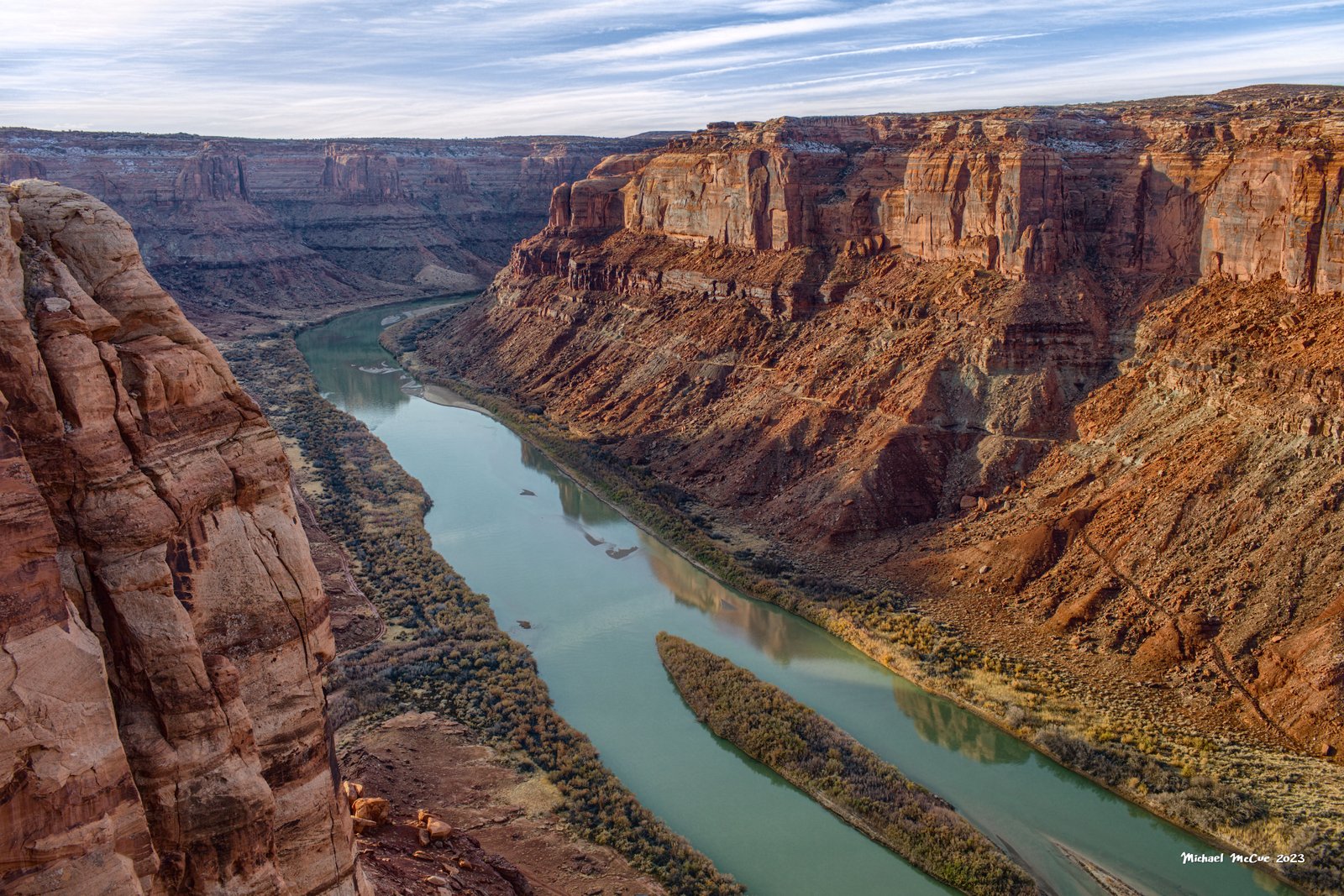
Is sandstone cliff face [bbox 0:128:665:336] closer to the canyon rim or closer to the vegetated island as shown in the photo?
the canyon rim

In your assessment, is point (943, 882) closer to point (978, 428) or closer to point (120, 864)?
point (120, 864)

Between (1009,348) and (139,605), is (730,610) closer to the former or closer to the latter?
(1009,348)

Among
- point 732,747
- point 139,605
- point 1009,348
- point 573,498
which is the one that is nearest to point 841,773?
point 732,747

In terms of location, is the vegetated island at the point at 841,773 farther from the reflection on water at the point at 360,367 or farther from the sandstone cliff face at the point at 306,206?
the sandstone cliff face at the point at 306,206

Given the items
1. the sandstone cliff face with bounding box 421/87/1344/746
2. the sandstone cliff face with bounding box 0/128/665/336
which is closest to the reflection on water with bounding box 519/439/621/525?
the sandstone cliff face with bounding box 421/87/1344/746

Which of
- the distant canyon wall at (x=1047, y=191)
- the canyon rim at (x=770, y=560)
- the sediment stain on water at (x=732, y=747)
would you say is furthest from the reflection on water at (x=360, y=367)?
the distant canyon wall at (x=1047, y=191)
